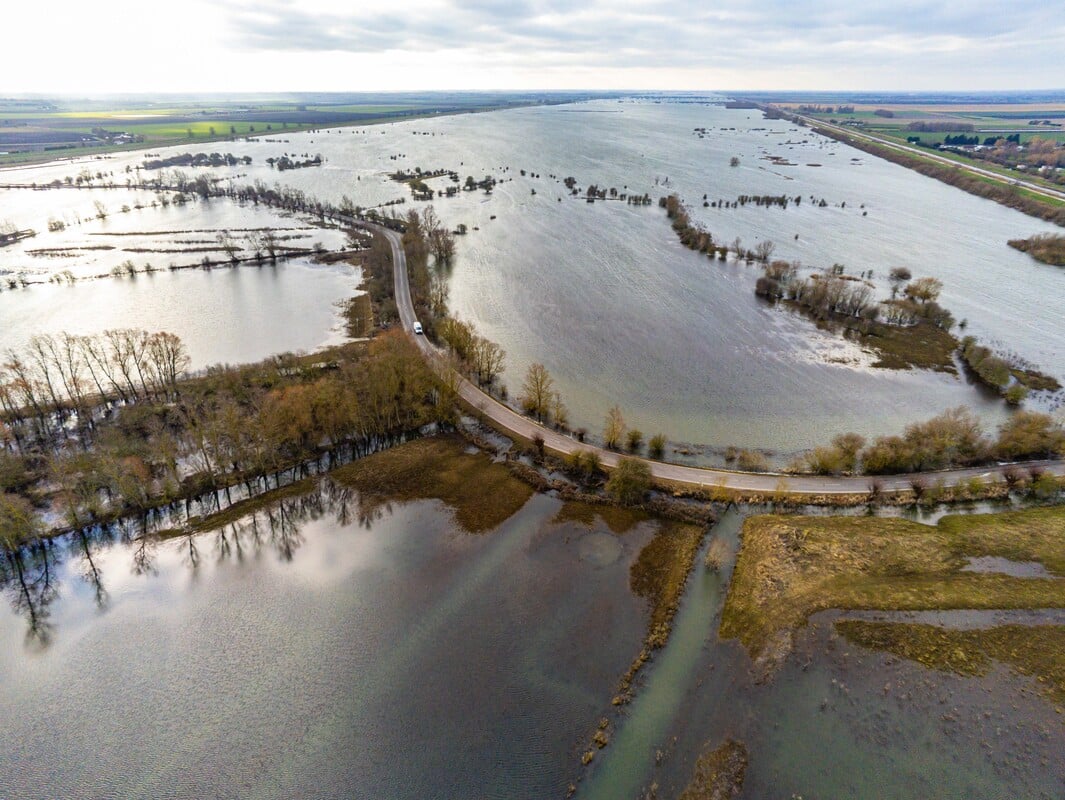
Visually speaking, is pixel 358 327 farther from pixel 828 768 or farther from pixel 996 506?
pixel 996 506

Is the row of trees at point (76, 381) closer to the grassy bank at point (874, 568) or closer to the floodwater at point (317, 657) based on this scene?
the floodwater at point (317, 657)

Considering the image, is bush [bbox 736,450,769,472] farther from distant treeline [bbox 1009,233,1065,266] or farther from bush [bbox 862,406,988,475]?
distant treeline [bbox 1009,233,1065,266]

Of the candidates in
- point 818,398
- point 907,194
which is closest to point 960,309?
point 818,398

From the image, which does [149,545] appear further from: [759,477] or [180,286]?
[180,286]

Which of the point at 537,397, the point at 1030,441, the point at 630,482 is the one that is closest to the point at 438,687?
the point at 630,482

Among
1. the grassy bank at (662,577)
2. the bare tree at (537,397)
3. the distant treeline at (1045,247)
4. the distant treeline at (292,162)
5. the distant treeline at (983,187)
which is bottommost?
the grassy bank at (662,577)

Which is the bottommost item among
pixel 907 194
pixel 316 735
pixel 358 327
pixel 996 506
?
pixel 316 735

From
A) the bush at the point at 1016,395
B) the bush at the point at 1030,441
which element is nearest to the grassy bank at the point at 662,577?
the bush at the point at 1030,441
